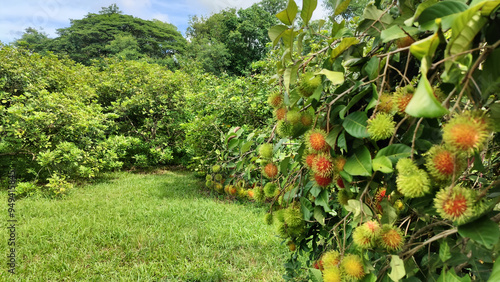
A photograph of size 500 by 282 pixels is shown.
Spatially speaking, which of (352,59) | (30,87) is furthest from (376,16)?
(30,87)

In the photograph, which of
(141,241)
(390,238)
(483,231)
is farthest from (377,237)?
(141,241)

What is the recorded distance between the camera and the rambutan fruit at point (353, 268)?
0.44 metres

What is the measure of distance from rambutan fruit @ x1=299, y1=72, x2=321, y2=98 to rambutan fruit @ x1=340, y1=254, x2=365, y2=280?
31 cm

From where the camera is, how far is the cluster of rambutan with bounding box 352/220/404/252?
411 mm

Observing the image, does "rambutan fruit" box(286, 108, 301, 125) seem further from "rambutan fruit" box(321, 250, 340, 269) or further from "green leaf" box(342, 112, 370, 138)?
"rambutan fruit" box(321, 250, 340, 269)

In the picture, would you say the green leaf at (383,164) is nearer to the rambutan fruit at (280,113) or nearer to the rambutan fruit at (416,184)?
the rambutan fruit at (416,184)

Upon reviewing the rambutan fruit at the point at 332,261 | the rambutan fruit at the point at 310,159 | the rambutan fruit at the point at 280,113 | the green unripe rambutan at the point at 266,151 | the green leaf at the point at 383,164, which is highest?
the rambutan fruit at the point at 280,113

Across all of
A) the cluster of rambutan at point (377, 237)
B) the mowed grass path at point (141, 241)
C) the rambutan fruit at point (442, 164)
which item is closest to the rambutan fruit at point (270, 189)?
the cluster of rambutan at point (377, 237)

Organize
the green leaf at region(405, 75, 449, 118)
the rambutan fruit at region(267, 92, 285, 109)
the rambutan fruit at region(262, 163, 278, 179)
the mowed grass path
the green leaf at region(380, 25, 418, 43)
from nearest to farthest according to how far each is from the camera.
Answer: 1. the green leaf at region(405, 75, 449, 118)
2. the green leaf at region(380, 25, 418, 43)
3. the rambutan fruit at region(267, 92, 285, 109)
4. the rambutan fruit at region(262, 163, 278, 179)
5. the mowed grass path

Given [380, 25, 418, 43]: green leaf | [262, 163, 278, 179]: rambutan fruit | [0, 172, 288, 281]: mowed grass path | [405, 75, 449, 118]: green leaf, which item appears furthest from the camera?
[0, 172, 288, 281]: mowed grass path

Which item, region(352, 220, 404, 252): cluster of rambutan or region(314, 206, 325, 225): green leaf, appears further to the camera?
region(314, 206, 325, 225): green leaf

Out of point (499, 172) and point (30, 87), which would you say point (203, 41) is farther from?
point (499, 172)

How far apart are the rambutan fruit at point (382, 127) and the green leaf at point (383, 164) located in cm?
3

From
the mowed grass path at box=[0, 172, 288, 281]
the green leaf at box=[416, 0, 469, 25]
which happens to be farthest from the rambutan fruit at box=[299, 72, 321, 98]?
the mowed grass path at box=[0, 172, 288, 281]
